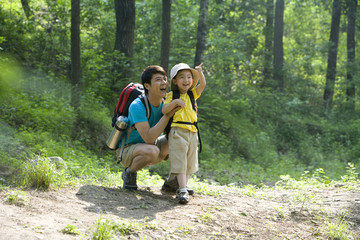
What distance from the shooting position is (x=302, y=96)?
2144cm

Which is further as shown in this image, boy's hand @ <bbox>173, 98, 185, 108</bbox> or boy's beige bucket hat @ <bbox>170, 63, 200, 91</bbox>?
boy's beige bucket hat @ <bbox>170, 63, 200, 91</bbox>

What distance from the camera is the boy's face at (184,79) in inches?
206

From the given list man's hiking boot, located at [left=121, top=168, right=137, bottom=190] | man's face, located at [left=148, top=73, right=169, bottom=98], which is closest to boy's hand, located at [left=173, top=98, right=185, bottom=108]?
man's face, located at [left=148, top=73, right=169, bottom=98]

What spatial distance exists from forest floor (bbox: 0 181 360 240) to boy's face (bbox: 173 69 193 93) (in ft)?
4.97

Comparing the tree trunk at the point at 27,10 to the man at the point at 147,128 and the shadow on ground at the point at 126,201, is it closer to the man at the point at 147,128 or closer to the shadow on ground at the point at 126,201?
the man at the point at 147,128

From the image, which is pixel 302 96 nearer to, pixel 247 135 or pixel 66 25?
pixel 247 135

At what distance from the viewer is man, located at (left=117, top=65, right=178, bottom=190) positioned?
5.20 meters

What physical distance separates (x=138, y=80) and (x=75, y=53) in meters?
2.46

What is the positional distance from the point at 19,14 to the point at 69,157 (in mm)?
6690

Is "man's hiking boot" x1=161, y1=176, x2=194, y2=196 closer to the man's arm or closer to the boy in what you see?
the boy

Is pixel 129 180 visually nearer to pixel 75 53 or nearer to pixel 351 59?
pixel 75 53

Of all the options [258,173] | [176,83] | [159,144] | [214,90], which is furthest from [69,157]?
[214,90]

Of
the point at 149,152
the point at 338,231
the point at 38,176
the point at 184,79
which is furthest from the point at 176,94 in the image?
the point at 338,231

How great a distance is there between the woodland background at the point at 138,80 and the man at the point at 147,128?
4.72 feet
